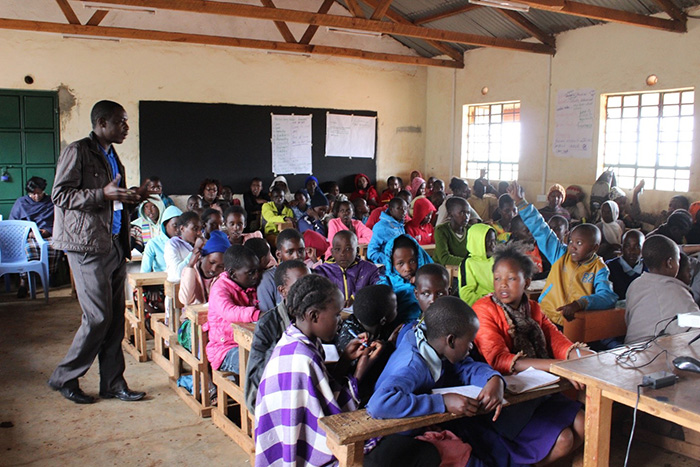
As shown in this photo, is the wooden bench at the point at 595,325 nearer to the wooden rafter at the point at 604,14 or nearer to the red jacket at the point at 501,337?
the red jacket at the point at 501,337

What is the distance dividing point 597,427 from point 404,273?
159 cm

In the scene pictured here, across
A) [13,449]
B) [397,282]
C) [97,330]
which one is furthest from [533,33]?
[13,449]

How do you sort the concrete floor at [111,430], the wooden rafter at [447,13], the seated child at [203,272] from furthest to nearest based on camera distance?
the wooden rafter at [447,13] < the seated child at [203,272] < the concrete floor at [111,430]

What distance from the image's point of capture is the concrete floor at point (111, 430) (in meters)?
3.07

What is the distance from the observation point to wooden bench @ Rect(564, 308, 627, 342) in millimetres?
3254

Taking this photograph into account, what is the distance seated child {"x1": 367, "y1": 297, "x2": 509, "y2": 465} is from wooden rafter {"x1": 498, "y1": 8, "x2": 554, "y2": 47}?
682 centimetres

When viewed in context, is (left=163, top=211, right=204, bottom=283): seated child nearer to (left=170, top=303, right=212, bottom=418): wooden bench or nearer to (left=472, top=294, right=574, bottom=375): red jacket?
(left=170, top=303, right=212, bottom=418): wooden bench

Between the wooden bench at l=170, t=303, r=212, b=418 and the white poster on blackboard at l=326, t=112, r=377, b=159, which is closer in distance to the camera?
the wooden bench at l=170, t=303, r=212, b=418

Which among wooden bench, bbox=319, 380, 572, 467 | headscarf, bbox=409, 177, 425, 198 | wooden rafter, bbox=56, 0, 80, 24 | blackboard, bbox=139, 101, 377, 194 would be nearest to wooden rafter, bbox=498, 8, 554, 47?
headscarf, bbox=409, 177, 425, 198

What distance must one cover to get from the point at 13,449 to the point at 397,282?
2210 millimetres

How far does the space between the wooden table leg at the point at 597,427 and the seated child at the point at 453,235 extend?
257 centimetres

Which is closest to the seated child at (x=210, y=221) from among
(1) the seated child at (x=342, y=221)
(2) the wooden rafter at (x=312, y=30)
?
(1) the seated child at (x=342, y=221)

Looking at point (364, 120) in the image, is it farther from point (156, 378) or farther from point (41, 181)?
point (156, 378)

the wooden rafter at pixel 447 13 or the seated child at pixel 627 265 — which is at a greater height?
the wooden rafter at pixel 447 13
